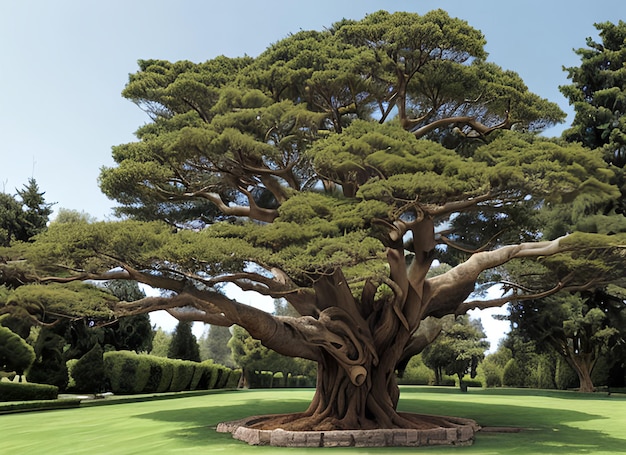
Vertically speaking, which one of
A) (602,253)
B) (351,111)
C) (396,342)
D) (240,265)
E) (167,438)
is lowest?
(167,438)

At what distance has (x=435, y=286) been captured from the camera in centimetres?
1411

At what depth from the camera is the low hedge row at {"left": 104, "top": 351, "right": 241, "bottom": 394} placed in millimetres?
27625

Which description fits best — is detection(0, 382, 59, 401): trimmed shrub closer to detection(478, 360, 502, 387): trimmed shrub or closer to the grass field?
the grass field

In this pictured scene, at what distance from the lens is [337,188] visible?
15.8m

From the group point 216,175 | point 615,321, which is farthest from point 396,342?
point 615,321

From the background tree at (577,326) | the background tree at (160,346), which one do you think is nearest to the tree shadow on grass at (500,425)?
the background tree at (577,326)

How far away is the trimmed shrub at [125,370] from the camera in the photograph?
2758cm

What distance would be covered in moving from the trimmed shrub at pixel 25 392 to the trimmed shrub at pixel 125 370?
5866 millimetres

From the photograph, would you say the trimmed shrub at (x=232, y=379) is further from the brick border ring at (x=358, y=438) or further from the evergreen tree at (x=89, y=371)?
the brick border ring at (x=358, y=438)

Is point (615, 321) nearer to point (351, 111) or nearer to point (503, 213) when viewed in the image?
point (503, 213)

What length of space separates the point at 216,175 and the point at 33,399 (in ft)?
43.3

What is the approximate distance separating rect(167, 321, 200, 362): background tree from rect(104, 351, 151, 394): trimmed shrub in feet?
22.0

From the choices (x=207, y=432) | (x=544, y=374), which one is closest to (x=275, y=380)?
(x=544, y=374)

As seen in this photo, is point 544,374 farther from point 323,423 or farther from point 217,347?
point 217,347
